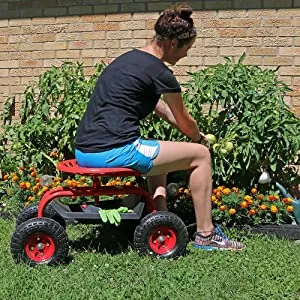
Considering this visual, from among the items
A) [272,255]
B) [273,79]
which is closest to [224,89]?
[273,79]

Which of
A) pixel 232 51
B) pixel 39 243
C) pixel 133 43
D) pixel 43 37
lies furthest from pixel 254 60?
pixel 39 243

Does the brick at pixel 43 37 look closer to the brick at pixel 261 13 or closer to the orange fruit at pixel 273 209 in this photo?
the brick at pixel 261 13

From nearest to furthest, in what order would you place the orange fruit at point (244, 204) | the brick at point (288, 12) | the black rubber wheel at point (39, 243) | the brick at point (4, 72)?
the black rubber wheel at point (39, 243)
the orange fruit at point (244, 204)
the brick at point (288, 12)
the brick at point (4, 72)

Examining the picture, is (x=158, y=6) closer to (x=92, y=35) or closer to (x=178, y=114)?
(x=92, y=35)

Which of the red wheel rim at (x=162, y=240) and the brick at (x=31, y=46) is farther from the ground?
the brick at (x=31, y=46)

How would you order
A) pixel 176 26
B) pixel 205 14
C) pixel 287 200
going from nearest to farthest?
1. pixel 176 26
2. pixel 287 200
3. pixel 205 14

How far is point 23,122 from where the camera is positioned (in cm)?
623

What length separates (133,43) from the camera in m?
6.09

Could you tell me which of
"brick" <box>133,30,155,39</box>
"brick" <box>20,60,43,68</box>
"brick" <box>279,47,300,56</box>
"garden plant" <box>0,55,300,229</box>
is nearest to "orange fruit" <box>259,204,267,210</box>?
"garden plant" <box>0,55,300,229</box>

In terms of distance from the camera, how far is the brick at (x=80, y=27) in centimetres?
620

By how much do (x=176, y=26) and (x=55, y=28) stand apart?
8.82ft

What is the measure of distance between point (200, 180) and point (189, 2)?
7.68ft

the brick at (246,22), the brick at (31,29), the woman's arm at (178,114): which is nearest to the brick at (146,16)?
the brick at (246,22)

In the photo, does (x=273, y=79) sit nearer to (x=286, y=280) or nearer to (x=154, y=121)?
(x=154, y=121)
